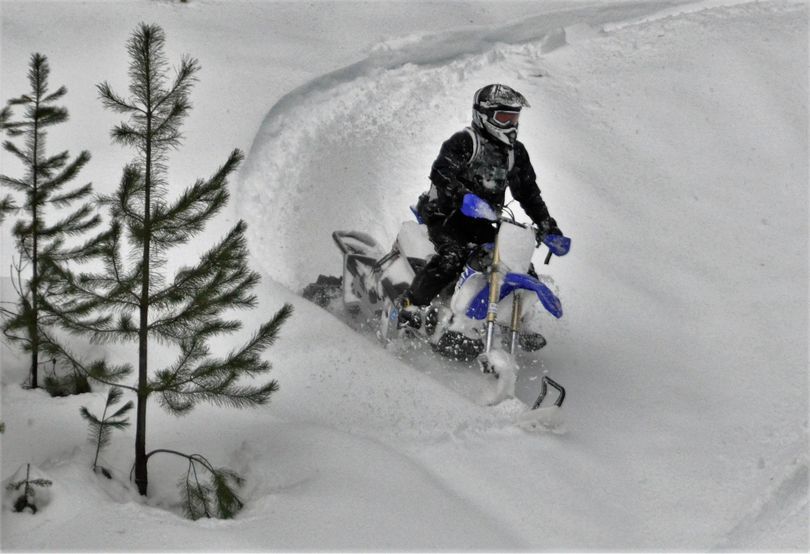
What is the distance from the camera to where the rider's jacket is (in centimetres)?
713

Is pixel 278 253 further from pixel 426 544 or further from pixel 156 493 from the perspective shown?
pixel 426 544

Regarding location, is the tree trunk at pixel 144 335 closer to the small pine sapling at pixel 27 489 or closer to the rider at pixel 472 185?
the small pine sapling at pixel 27 489

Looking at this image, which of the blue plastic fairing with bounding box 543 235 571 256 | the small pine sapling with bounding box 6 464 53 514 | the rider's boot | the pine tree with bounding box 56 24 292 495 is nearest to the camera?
the small pine sapling with bounding box 6 464 53 514

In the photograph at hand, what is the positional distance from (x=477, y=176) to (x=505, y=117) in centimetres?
52

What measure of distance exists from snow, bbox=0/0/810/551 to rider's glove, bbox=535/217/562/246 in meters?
1.05

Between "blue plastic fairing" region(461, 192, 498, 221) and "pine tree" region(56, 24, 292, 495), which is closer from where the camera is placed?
"pine tree" region(56, 24, 292, 495)

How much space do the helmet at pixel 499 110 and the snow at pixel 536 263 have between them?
69.4 inches

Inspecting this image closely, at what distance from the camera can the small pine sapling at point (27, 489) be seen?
4.43m

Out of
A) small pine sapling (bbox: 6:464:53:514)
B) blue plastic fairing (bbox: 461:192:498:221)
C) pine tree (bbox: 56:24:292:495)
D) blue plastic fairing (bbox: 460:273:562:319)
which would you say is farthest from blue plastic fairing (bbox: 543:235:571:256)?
small pine sapling (bbox: 6:464:53:514)

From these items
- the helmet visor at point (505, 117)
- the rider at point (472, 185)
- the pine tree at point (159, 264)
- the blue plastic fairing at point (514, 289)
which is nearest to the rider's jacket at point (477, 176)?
the rider at point (472, 185)

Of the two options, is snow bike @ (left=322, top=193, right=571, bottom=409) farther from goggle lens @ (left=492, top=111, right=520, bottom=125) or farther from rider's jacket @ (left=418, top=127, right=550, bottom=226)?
goggle lens @ (left=492, top=111, right=520, bottom=125)

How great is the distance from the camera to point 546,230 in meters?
7.01

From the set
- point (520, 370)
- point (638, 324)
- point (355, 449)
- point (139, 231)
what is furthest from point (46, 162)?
point (638, 324)

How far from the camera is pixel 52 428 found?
5.32m
